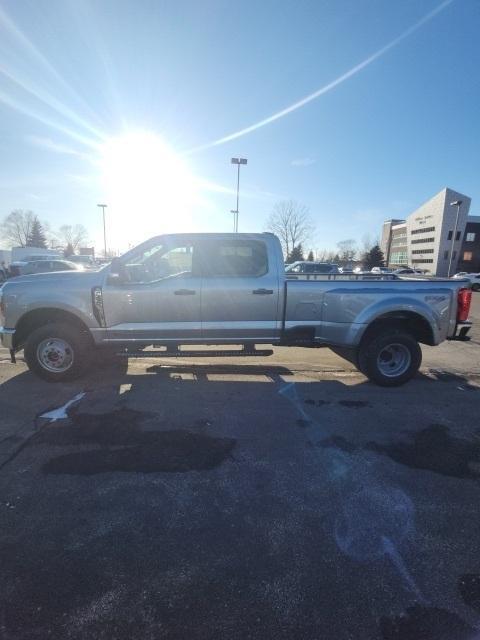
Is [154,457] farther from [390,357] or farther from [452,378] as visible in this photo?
[452,378]

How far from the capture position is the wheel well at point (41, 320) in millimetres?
4930

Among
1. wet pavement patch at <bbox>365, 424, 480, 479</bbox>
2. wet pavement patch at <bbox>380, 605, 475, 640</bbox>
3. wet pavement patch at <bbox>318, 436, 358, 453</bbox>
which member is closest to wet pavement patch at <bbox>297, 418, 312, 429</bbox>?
wet pavement patch at <bbox>318, 436, 358, 453</bbox>

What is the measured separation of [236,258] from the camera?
5.06m

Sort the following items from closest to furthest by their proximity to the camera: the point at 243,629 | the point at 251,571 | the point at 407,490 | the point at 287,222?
the point at 243,629 < the point at 251,571 < the point at 407,490 < the point at 287,222

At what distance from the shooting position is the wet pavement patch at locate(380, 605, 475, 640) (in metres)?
1.67

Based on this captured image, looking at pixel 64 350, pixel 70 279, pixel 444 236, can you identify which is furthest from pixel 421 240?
pixel 64 350

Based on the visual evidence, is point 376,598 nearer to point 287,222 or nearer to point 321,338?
point 321,338

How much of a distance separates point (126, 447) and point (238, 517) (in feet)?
4.76

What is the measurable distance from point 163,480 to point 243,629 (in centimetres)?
135

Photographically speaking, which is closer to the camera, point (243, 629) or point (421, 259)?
point (243, 629)

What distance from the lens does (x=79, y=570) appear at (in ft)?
6.66

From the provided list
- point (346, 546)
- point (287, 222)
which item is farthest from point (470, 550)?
point (287, 222)

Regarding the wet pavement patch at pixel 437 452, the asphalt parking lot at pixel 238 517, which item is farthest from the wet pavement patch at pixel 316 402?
the wet pavement patch at pixel 437 452

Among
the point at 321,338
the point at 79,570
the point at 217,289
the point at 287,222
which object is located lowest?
the point at 79,570
